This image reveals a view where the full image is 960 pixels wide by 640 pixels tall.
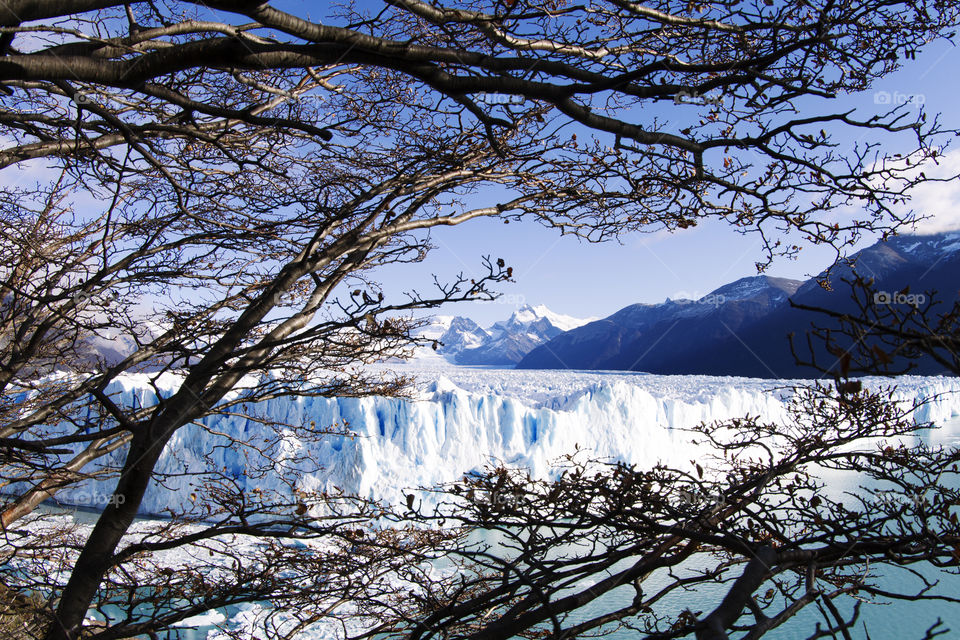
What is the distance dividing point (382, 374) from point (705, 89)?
4147 mm

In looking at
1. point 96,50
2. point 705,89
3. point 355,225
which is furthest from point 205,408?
point 705,89

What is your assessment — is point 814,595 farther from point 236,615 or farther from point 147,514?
point 147,514

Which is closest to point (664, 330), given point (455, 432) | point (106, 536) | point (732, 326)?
point (732, 326)

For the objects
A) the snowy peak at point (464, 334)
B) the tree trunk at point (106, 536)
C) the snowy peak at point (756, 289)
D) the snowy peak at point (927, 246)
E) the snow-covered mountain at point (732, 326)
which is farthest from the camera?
the snowy peak at point (464, 334)

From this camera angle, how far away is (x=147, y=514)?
1880 centimetres

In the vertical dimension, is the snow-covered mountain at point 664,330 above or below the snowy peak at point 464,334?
below

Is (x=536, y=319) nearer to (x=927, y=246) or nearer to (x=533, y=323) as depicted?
(x=533, y=323)

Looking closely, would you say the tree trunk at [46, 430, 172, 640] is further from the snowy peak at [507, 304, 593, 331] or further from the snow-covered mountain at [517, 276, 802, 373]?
the snowy peak at [507, 304, 593, 331]

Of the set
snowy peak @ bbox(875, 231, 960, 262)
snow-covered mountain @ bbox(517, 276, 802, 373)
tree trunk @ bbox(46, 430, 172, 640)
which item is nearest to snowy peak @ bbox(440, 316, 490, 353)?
snow-covered mountain @ bbox(517, 276, 802, 373)

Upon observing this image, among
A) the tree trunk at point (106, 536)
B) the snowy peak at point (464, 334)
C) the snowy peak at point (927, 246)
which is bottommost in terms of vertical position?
the tree trunk at point (106, 536)

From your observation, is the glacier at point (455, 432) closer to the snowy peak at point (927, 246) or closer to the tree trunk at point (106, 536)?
the tree trunk at point (106, 536)

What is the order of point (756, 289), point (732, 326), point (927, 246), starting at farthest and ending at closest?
point (756, 289)
point (732, 326)
point (927, 246)

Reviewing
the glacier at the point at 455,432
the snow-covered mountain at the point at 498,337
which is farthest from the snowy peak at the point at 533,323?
the glacier at the point at 455,432

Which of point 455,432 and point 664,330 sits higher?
point 664,330
